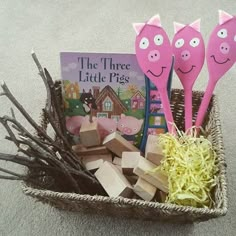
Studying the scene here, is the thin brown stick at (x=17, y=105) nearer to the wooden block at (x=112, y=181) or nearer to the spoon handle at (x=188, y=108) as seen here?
the wooden block at (x=112, y=181)

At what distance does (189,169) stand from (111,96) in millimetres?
224

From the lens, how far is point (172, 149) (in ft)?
2.23

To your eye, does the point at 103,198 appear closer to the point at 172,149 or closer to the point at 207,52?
the point at 172,149

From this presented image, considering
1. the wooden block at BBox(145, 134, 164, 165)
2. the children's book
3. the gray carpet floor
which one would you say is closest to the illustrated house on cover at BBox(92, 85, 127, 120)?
the children's book

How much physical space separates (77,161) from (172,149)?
19 centimetres

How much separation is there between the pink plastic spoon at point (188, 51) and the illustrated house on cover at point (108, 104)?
138 mm

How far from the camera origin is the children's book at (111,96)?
721 mm

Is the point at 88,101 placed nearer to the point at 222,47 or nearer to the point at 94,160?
the point at 94,160

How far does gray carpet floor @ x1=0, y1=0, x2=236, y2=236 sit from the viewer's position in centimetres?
79

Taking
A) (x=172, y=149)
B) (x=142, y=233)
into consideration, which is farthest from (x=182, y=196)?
(x=142, y=233)

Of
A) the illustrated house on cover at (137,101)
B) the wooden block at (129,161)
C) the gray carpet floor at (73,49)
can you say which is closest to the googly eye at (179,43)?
the illustrated house on cover at (137,101)

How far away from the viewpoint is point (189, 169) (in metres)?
0.65

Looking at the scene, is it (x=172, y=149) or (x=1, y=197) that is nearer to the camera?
(x=172, y=149)

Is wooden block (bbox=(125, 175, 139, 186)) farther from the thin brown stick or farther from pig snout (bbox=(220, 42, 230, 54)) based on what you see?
pig snout (bbox=(220, 42, 230, 54))
